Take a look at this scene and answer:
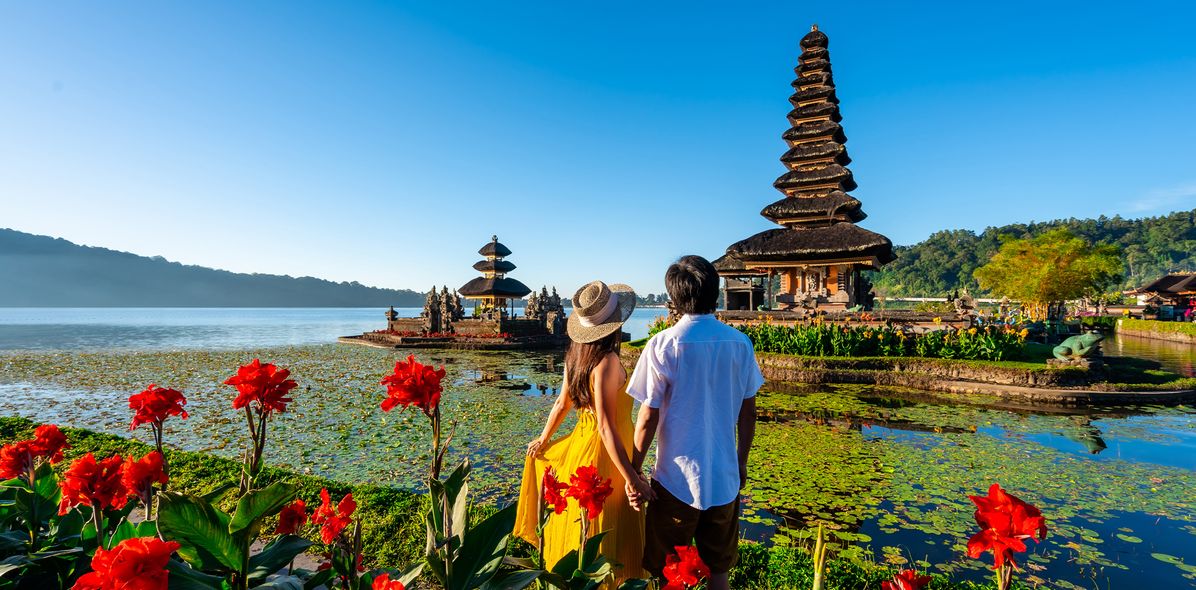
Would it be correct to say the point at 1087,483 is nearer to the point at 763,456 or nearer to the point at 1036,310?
the point at 763,456

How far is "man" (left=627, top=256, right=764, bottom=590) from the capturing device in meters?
2.15

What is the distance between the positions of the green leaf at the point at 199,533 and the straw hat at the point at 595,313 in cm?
151

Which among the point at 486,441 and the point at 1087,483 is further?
the point at 486,441

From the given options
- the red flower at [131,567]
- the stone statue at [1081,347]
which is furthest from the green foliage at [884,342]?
the red flower at [131,567]

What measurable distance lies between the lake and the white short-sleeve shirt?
228cm

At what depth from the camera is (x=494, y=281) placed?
107 feet

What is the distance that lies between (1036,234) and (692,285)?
95.8 metres

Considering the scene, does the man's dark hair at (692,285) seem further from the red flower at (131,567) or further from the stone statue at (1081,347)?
the stone statue at (1081,347)

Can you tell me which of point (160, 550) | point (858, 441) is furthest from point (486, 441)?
point (160, 550)

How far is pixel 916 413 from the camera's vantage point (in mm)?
8469

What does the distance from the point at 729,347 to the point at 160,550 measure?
1.93 m

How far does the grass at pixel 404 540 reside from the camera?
3023 millimetres

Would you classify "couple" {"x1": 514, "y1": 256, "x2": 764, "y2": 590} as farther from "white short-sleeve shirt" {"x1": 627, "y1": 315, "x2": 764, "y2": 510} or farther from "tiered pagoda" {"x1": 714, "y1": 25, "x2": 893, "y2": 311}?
"tiered pagoda" {"x1": 714, "y1": 25, "x2": 893, "y2": 311}

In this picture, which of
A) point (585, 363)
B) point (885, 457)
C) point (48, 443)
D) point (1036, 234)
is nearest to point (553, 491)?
Result: point (585, 363)
